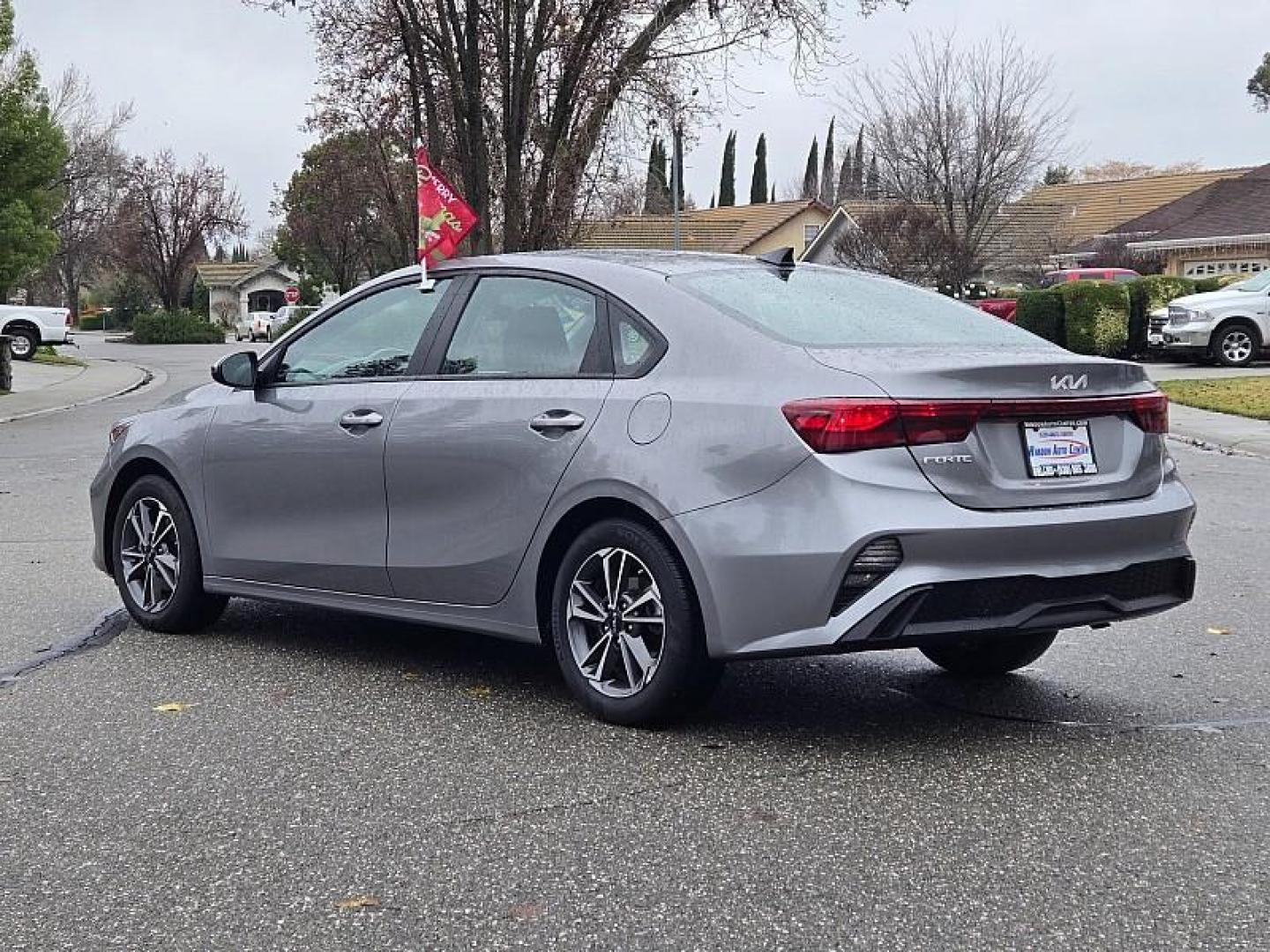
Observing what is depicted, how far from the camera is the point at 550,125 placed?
86.0 feet

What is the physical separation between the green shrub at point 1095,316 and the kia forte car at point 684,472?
24.3 metres

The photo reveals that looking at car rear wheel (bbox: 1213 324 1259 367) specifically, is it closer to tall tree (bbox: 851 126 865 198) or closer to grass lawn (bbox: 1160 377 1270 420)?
grass lawn (bbox: 1160 377 1270 420)

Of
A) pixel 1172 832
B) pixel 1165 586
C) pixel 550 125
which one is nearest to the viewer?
pixel 1172 832

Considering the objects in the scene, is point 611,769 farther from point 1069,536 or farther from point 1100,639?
point 1100,639

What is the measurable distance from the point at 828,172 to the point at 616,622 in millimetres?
99257

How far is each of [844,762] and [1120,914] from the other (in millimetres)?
1321

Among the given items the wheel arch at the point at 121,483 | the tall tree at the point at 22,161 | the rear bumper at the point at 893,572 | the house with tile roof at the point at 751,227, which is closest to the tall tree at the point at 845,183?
the house with tile roof at the point at 751,227

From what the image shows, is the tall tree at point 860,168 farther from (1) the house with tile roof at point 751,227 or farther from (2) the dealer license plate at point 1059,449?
(2) the dealer license plate at point 1059,449

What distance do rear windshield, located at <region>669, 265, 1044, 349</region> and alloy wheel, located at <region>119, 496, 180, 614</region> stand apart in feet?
8.79

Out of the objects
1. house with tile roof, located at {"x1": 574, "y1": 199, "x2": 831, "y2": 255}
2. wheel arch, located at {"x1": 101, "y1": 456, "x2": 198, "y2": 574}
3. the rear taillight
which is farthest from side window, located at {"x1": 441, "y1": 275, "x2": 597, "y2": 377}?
house with tile roof, located at {"x1": 574, "y1": 199, "x2": 831, "y2": 255}

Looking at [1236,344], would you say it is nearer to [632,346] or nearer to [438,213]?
[438,213]

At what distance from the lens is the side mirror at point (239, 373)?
6.56 metres

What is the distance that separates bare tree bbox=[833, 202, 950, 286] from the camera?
4203cm

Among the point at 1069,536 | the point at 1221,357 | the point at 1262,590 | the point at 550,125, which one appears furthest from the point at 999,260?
the point at 1069,536
